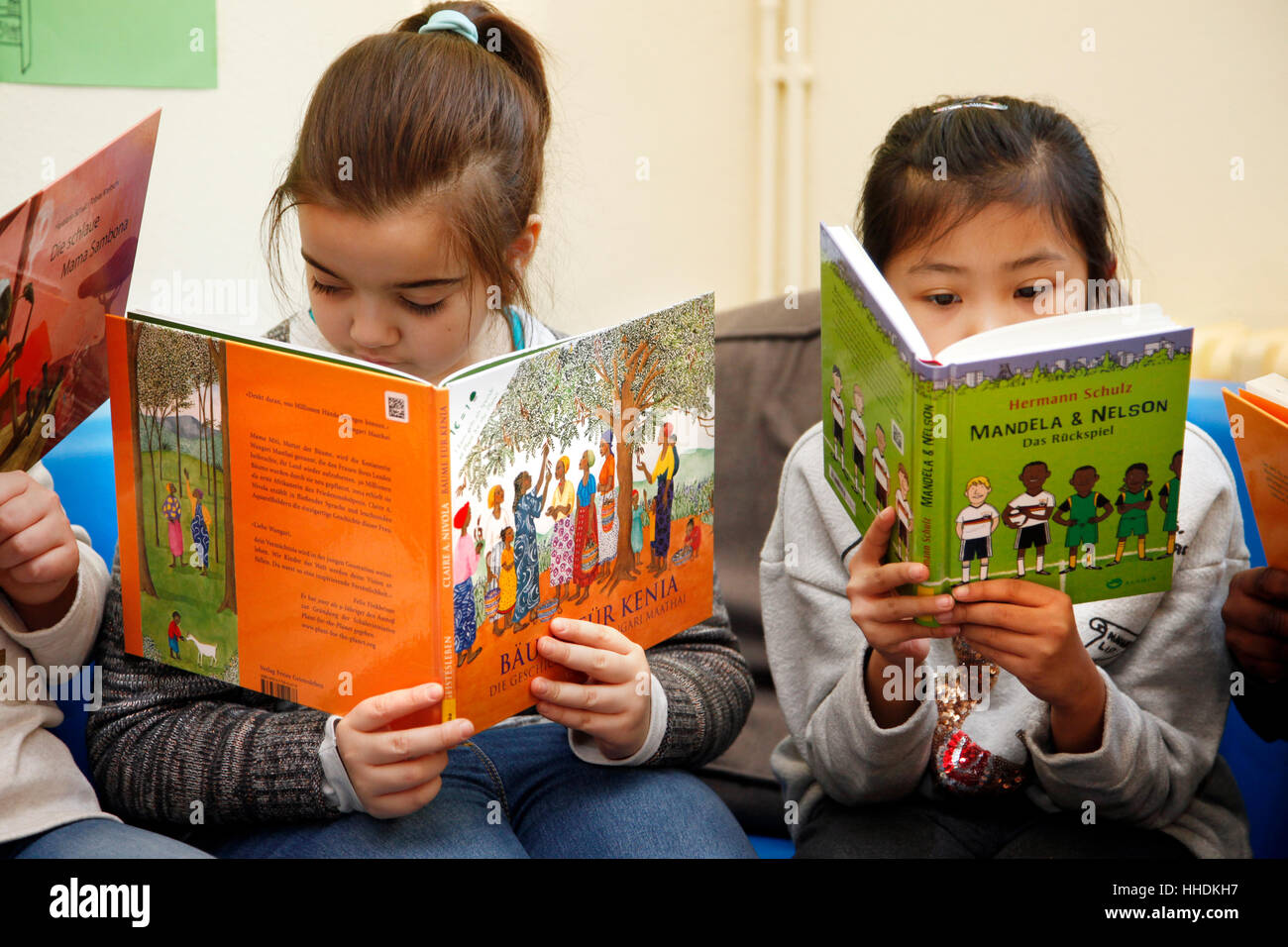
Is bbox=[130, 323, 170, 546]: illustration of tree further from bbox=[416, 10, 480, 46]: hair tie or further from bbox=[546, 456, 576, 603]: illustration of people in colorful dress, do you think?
bbox=[416, 10, 480, 46]: hair tie

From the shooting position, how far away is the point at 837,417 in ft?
3.60

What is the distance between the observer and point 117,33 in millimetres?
1764

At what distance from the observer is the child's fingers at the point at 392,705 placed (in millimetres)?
905

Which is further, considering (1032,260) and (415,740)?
(1032,260)

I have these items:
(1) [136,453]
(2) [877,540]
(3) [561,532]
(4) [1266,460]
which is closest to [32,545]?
(1) [136,453]

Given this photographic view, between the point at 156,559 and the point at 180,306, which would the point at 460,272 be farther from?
the point at 180,306

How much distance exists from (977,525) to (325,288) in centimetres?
62

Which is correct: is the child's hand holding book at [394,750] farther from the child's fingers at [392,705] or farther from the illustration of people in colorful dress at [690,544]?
the illustration of people in colorful dress at [690,544]

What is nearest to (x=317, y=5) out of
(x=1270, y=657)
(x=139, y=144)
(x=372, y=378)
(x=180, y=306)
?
(x=180, y=306)

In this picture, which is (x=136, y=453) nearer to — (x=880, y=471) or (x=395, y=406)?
(x=395, y=406)

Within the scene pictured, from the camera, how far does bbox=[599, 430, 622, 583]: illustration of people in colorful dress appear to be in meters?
1.02

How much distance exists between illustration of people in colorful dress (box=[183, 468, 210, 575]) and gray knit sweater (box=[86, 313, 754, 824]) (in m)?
0.15

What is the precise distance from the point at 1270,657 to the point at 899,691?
13.2 inches

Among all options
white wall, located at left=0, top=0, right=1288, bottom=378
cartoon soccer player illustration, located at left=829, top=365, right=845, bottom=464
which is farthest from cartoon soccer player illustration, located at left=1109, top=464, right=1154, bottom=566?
white wall, located at left=0, top=0, right=1288, bottom=378
